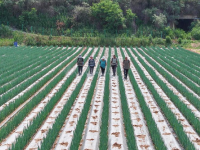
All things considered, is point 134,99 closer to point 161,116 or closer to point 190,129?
point 161,116

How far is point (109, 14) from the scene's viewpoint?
89.5 ft

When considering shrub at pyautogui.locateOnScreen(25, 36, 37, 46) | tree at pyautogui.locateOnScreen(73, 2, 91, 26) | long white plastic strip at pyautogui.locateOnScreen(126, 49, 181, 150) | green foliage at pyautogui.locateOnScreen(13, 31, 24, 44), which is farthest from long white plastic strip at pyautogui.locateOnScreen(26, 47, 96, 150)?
tree at pyautogui.locateOnScreen(73, 2, 91, 26)

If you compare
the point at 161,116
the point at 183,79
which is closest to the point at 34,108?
the point at 161,116

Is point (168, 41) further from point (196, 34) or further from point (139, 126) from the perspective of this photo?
point (139, 126)

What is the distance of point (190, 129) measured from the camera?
186 inches

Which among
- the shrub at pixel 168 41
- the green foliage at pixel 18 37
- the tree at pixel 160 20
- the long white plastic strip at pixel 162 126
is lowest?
the long white plastic strip at pixel 162 126

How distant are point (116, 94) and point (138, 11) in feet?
88.1

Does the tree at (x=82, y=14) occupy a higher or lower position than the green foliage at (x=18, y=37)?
higher

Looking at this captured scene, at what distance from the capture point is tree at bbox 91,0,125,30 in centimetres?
2714

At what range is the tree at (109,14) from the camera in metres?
27.1

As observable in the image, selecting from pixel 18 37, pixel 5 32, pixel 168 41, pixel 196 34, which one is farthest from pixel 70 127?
pixel 196 34

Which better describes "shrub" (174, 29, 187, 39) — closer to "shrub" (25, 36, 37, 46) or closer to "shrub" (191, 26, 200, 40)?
"shrub" (191, 26, 200, 40)

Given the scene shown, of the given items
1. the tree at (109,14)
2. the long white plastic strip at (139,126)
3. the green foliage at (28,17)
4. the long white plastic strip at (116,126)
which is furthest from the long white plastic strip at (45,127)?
the green foliage at (28,17)

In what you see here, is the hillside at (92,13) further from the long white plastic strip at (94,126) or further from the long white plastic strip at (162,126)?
the long white plastic strip at (94,126)
